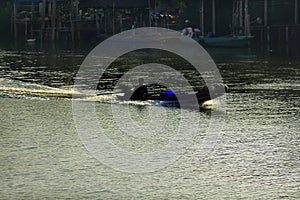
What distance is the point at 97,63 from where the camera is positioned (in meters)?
48.6

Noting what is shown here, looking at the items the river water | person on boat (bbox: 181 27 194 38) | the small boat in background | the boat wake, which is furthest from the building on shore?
the river water

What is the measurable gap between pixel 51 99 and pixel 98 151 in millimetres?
10205

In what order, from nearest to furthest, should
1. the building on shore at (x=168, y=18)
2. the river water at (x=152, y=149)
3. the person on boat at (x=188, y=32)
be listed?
the river water at (x=152, y=149) → the building on shore at (x=168, y=18) → the person on boat at (x=188, y=32)

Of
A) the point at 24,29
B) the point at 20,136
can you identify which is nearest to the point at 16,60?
the point at 20,136

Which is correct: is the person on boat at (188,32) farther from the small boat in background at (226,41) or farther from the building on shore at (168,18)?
the small boat in background at (226,41)

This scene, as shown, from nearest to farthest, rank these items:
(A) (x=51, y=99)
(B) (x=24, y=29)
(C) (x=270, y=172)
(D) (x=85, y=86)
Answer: (C) (x=270, y=172)
(A) (x=51, y=99)
(D) (x=85, y=86)
(B) (x=24, y=29)

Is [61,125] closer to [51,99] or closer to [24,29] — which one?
[51,99]

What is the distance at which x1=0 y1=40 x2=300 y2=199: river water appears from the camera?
17.0m

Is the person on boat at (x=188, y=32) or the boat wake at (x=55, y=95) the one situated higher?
the person on boat at (x=188, y=32)

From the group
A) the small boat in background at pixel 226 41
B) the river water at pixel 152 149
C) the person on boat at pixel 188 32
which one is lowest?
the river water at pixel 152 149

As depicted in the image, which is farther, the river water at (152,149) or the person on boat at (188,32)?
A: the person on boat at (188,32)

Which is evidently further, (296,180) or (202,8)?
(202,8)

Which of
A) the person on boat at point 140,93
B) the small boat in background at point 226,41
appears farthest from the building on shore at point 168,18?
the person on boat at point 140,93

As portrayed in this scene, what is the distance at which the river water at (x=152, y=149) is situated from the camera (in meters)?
17.0
